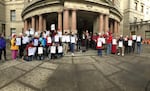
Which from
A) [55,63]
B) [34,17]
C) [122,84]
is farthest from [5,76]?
[34,17]

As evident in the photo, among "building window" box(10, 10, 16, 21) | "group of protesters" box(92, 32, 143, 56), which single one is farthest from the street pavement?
"building window" box(10, 10, 16, 21)

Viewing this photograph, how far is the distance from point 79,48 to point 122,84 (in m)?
8.60

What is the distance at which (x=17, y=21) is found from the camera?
43906mm

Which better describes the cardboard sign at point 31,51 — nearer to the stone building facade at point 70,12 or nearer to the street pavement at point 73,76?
the street pavement at point 73,76

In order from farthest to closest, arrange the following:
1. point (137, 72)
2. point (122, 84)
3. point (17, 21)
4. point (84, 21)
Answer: point (17, 21) → point (84, 21) → point (137, 72) → point (122, 84)

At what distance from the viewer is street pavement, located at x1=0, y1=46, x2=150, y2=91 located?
8078 mm

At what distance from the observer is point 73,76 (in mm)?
9227

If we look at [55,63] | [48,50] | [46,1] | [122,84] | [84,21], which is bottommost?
[122,84]

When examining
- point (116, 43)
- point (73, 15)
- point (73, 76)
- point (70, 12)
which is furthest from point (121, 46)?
point (70, 12)

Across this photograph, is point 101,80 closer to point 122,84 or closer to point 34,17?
point 122,84

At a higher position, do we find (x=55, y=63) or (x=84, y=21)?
(x=84, y=21)

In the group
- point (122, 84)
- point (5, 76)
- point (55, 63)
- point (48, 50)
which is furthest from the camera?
point (48, 50)

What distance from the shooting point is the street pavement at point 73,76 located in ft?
26.5

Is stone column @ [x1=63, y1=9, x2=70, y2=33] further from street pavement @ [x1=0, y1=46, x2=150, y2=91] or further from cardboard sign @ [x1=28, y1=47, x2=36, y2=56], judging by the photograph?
street pavement @ [x1=0, y1=46, x2=150, y2=91]
